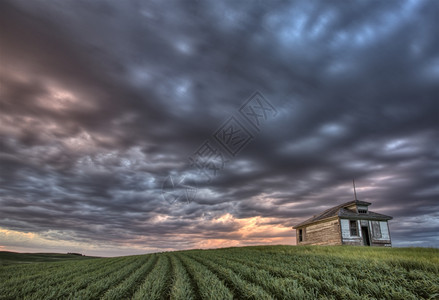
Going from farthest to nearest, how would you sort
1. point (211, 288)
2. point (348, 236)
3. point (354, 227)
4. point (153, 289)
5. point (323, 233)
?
point (323, 233) → point (354, 227) → point (348, 236) → point (153, 289) → point (211, 288)

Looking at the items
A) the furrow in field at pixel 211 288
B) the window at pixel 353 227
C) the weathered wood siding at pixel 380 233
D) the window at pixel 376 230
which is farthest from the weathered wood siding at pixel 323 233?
the furrow in field at pixel 211 288

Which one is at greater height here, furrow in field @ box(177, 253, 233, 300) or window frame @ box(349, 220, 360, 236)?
window frame @ box(349, 220, 360, 236)

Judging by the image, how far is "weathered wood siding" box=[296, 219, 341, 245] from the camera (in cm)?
2720

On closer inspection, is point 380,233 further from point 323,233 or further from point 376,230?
point 323,233

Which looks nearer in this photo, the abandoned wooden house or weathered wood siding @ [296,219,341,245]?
the abandoned wooden house

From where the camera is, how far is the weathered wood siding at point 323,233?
27.2 m

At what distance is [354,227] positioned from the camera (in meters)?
27.4

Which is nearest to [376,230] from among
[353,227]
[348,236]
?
[353,227]

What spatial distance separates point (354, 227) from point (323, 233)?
3.89 m

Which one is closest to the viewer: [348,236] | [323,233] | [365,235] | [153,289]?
[153,289]

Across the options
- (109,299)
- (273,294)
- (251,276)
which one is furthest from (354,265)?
(109,299)

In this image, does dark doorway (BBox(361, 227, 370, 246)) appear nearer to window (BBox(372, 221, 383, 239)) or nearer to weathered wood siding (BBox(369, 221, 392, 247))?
weathered wood siding (BBox(369, 221, 392, 247))

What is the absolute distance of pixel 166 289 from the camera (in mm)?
9141

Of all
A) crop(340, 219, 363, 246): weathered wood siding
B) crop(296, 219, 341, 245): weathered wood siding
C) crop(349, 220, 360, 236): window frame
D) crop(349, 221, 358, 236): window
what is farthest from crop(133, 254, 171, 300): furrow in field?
crop(349, 221, 358, 236): window
